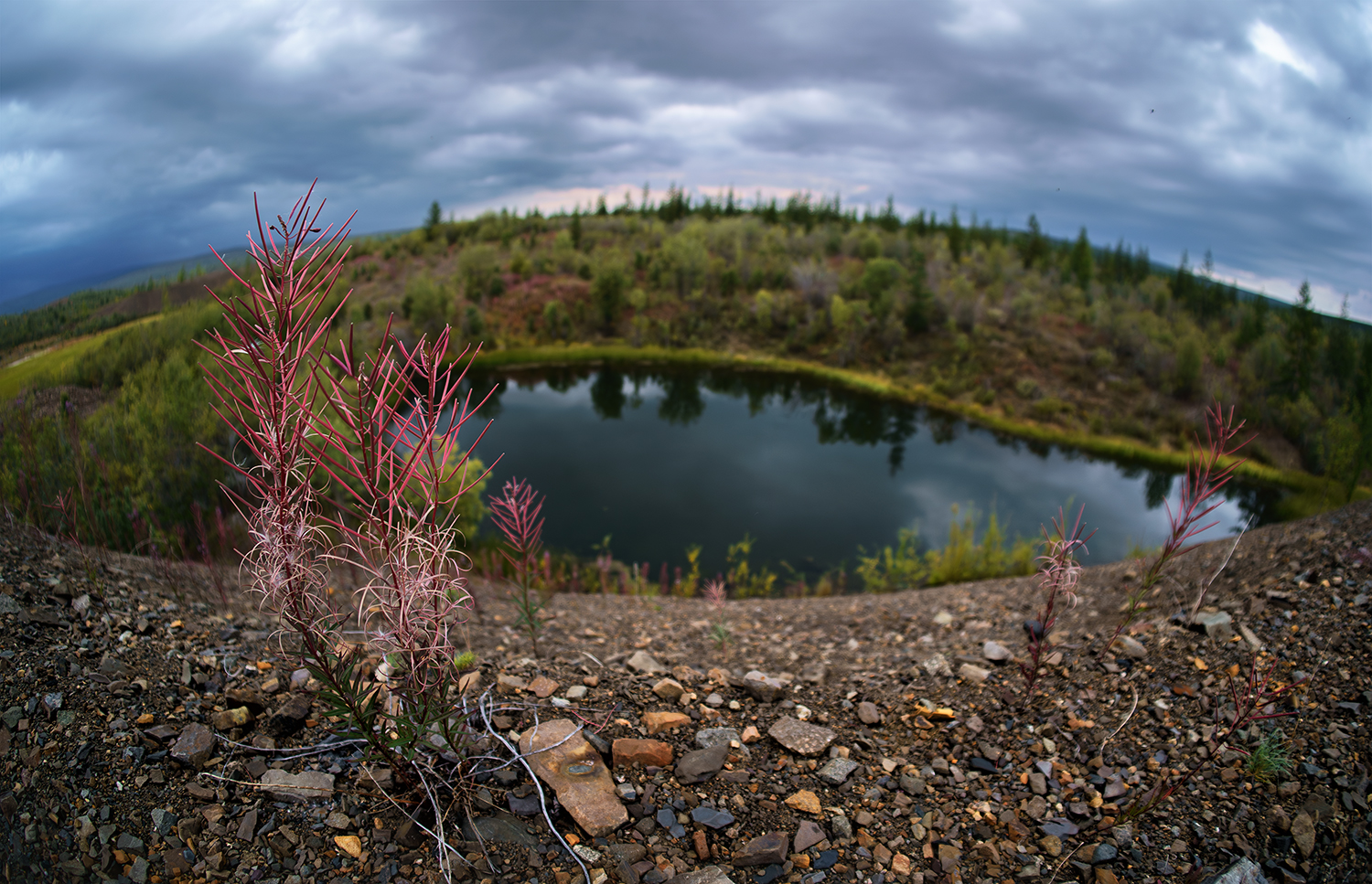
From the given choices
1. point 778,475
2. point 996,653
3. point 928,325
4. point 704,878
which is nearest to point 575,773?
point 704,878

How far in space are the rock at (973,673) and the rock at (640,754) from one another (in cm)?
240

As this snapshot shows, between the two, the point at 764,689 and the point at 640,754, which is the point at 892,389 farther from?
the point at 640,754

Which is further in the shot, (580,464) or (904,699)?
(580,464)

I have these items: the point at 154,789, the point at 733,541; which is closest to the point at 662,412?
the point at 733,541

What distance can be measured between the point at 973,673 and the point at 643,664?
2420 millimetres

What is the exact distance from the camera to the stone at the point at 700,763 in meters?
3.14

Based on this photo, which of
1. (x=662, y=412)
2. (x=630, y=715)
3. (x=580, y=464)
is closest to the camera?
(x=630, y=715)

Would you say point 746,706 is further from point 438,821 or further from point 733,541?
point 733,541

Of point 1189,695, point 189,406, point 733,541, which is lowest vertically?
point 733,541

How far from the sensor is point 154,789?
8.28ft

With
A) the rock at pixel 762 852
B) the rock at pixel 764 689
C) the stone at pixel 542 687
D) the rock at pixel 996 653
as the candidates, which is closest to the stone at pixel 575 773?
the stone at pixel 542 687

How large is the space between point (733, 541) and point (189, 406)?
1159cm

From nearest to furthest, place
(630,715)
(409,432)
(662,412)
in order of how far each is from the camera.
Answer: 1. (409,432)
2. (630,715)
3. (662,412)

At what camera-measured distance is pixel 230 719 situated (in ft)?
9.66
